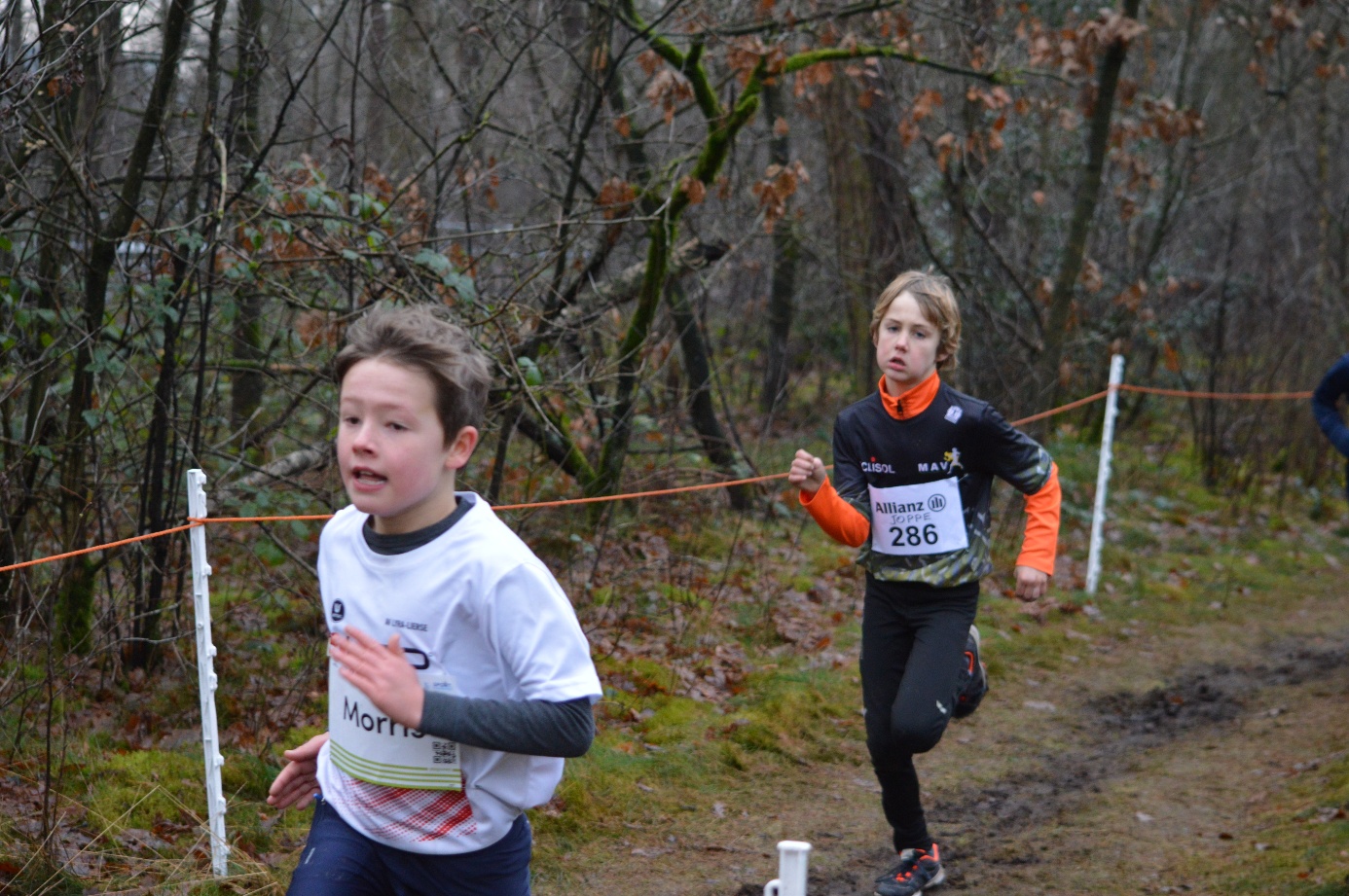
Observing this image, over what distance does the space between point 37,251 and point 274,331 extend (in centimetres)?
129

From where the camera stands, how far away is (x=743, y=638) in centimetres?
744

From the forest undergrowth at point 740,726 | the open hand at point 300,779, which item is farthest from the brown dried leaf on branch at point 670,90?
the open hand at point 300,779

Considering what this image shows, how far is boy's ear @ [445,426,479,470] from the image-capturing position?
7.93 ft

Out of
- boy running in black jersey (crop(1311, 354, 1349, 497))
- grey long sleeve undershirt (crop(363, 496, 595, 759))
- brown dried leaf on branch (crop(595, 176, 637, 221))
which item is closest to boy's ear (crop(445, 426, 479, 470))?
grey long sleeve undershirt (crop(363, 496, 595, 759))

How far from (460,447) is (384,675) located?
48 centimetres

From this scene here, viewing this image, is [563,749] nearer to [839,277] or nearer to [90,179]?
[90,179]

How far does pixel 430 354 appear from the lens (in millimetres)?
2365

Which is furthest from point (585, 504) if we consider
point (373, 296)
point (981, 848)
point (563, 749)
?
point (563, 749)

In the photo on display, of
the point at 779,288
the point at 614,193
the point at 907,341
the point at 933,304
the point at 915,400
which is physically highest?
the point at 614,193

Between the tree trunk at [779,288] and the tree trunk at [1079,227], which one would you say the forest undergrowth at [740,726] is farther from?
the tree trunk at [1079,227]

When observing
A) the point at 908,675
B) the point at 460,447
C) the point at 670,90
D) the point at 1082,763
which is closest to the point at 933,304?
the point at 908,675

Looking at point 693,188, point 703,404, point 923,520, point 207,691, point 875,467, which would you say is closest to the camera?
point 207,691

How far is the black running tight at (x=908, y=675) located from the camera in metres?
4.21

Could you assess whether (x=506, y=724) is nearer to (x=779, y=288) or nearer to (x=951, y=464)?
(x=951, y=464)
